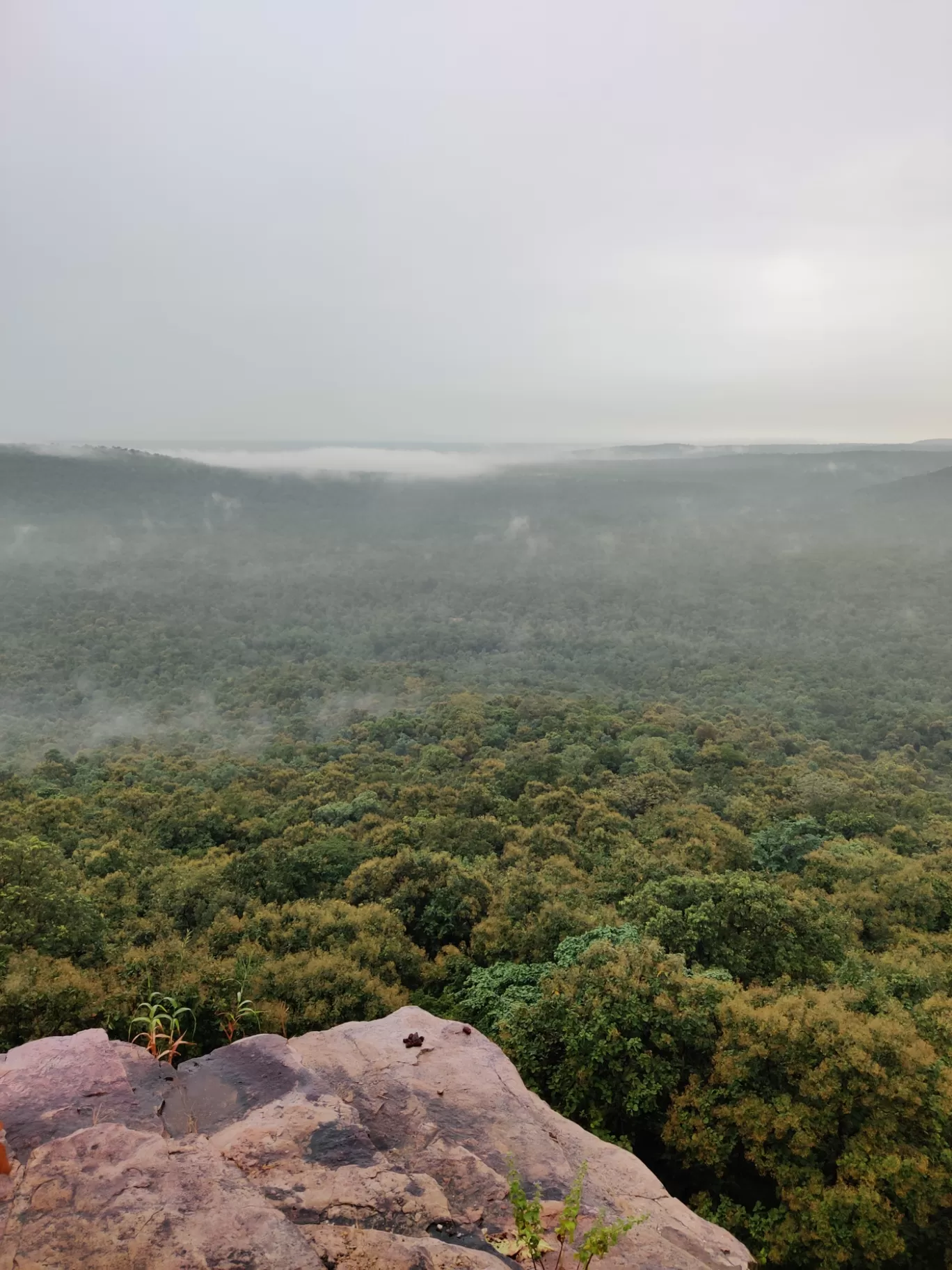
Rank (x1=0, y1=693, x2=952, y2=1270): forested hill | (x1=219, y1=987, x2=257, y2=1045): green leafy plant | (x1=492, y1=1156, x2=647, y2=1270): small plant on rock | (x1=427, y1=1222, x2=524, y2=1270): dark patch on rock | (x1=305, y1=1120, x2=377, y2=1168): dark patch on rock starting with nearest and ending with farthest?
(x1=492, y1=1156, x2=647, y2=1270): small plant on rock
(x1=427, y1=1222, x2=524, y2=1270): dark patch on rock
(x1=305, y1=1120, x2=377, y2=1168): dark patch on rock
(x1=0, y1=693, x2=952, y2=1270): forested hill
(x1=219, y1=987, x2=257, y2=1045): green leafy plant

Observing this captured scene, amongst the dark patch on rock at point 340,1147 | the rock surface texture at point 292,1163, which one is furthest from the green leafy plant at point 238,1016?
the dark patch on rock at point 340,1147

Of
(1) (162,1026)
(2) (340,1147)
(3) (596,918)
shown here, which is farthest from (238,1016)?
(3) (596,918)

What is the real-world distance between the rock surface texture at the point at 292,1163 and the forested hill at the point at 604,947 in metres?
3.59

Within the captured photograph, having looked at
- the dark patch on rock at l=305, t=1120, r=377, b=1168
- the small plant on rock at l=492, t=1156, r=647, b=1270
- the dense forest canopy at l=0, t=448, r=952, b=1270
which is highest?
the small plant on rock at l=492, t=1156, r=647, b=1270

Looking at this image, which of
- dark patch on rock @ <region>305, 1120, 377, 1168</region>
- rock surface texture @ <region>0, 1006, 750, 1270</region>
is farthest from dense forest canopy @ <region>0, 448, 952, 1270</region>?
dark patch on rock @ <region>305, 1120, 377, 1168</region>

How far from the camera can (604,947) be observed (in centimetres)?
1755

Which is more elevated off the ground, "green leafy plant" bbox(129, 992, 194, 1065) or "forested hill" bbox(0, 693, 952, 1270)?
"green leafy plant" bbox(129, 992, 194, 1065)

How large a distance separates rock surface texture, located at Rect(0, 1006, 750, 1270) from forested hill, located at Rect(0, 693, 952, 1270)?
3.59m

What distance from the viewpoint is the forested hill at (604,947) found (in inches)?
511

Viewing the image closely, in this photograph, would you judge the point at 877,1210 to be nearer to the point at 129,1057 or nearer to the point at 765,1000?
the point at 765,1000

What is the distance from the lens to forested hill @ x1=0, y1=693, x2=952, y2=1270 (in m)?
13.0

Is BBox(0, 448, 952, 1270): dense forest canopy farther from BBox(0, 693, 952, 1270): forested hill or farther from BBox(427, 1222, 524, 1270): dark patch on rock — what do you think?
BBox(427, 1222, 524, 1270): dark patch on rock

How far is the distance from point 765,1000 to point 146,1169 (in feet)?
48.0

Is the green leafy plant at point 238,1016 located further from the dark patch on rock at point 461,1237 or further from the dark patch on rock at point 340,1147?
the dark patch on rock at point 461,1237
